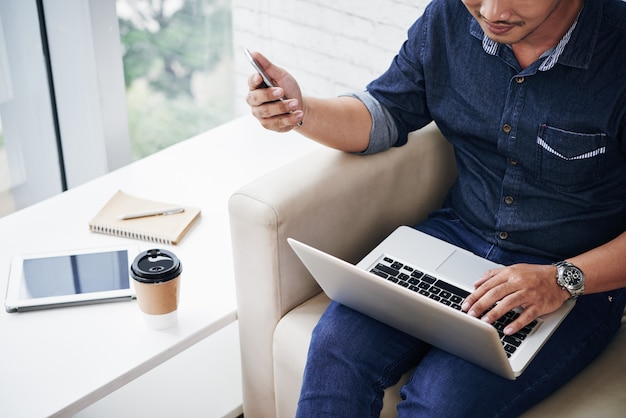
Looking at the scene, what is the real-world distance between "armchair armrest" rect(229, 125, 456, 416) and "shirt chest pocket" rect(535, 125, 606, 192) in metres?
0.29

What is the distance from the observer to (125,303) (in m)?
1.54

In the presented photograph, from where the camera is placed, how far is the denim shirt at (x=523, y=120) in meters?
1.34

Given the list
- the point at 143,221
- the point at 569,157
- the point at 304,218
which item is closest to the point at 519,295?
the point at 569,157

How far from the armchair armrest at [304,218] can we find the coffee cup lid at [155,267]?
12 cm

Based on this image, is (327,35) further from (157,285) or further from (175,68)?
(157,285)

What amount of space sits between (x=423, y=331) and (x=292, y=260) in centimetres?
31

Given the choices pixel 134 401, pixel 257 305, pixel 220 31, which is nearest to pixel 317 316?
pixel 257 305

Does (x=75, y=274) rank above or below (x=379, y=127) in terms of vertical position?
below

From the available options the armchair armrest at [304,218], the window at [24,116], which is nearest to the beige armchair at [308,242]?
the armchair armrest at [304,218]

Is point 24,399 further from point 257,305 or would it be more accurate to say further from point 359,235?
point 359,235

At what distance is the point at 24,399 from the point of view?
1.32 m

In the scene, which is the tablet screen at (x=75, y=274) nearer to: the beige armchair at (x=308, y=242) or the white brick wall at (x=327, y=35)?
the beige armchair at (x=308, y=242)

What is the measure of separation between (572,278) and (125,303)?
2.72ft

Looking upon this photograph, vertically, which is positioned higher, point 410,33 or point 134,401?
point 410,33
